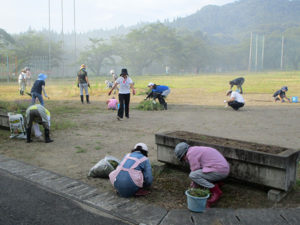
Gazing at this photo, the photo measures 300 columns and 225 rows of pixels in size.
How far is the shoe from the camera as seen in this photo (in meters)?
4.02

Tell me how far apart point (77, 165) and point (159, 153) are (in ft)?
5.37

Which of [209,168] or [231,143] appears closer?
[209,168]

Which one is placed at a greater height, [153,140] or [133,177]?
[133,177]

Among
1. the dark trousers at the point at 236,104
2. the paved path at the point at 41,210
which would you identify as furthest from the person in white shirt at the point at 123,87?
the paved path at the point at 41,210

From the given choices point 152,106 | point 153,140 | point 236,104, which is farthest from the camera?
point 152,106

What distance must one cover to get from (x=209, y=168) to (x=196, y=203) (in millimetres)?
514

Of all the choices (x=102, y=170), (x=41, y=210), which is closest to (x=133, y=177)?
(x=102, y=170)

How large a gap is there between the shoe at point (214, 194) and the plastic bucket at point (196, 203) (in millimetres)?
288

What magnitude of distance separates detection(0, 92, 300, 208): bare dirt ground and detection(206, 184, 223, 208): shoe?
0.10 m

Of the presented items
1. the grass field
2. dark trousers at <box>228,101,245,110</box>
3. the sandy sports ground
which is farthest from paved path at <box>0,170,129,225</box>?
the grass field

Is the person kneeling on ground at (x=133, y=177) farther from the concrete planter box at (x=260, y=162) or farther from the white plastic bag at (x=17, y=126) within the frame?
the white plastic bag at (x=17, y=126)

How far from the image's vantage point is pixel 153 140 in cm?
764

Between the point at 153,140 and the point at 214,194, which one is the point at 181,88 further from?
the point at 214,194

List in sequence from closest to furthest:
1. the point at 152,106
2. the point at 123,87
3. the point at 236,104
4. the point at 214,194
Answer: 1. the point at 214,194
2. the point at 123,87
3. the point at 236,104
4. the point at 152,106
